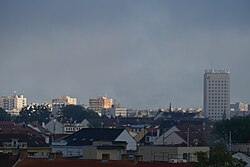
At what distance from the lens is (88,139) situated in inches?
3433

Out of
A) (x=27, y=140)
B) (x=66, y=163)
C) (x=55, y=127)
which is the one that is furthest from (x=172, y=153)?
(x=55, y=127)

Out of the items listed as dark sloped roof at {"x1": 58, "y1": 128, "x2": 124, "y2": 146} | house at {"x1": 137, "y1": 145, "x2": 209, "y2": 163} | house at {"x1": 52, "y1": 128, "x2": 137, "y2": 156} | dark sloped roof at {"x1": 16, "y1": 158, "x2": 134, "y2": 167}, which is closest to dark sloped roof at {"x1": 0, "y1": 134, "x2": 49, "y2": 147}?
house at {"x1": 52, "y1": 128, "x2": 137, "y2": 156}

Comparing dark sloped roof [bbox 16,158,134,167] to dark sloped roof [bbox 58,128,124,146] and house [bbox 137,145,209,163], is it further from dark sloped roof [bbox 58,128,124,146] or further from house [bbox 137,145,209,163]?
dark sloped roof [bbox 58,128,124,146]

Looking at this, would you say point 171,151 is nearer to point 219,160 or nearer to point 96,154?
point 96,154

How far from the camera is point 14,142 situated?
2810 inches

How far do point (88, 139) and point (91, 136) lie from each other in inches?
62.8

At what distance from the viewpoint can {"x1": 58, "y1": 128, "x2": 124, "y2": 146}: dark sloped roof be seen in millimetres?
85637

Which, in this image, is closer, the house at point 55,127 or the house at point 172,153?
the house at point 172,153

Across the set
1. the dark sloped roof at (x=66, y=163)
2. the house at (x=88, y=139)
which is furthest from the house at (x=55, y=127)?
the dark sloped roof at (x=66, y=163)

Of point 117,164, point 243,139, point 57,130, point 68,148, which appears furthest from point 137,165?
point 57,130

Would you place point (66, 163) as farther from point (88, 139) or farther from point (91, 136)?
point (91, 136)

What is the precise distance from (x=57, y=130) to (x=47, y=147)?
7308 cm

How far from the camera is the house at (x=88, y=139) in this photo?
8306 cm

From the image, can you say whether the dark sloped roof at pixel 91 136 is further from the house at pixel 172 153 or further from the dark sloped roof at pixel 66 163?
the dark sloped roof at pixel 66 163
